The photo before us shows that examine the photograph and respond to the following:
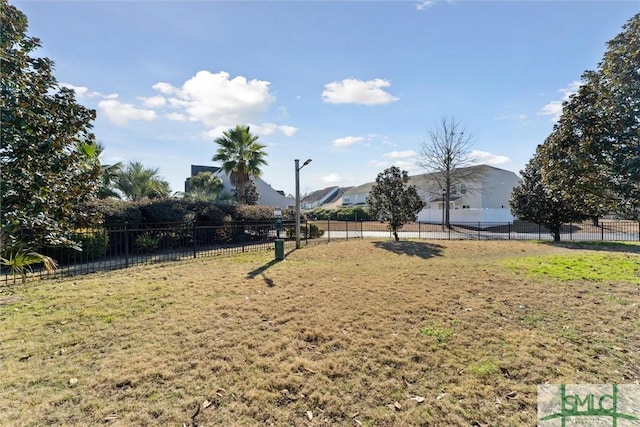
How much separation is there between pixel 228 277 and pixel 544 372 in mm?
6084

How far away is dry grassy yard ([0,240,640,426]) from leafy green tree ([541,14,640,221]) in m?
1.94

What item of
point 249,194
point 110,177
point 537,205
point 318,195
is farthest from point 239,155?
point 318,195

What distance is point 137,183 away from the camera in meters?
18.5

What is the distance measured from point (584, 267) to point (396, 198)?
27.5 feet

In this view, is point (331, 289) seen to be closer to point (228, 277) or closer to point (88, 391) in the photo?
point (228, 277)

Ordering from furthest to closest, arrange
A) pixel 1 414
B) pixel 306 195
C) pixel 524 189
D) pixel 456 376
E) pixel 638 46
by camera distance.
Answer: pixel 306 195, pixel 524 189, pixel 638 46, pixel 456 376, pixel 1 414

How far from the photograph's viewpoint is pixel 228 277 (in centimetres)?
730

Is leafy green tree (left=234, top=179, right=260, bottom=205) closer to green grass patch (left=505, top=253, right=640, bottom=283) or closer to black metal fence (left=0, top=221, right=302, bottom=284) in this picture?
black metal fence (left=0, top=221, right=302, bottom=284)

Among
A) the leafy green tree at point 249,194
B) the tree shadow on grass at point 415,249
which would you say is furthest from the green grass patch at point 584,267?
the leafy green tree at point 249,194

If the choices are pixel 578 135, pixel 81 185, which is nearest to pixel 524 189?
pixel 578 135

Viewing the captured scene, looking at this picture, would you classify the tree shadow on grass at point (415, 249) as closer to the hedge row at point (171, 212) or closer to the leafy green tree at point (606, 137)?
the leafy green tree at point (606, 137)

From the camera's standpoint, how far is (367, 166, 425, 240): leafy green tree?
51.5 ft

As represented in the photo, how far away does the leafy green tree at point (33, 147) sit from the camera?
101 inches

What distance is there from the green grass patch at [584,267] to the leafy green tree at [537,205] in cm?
697
